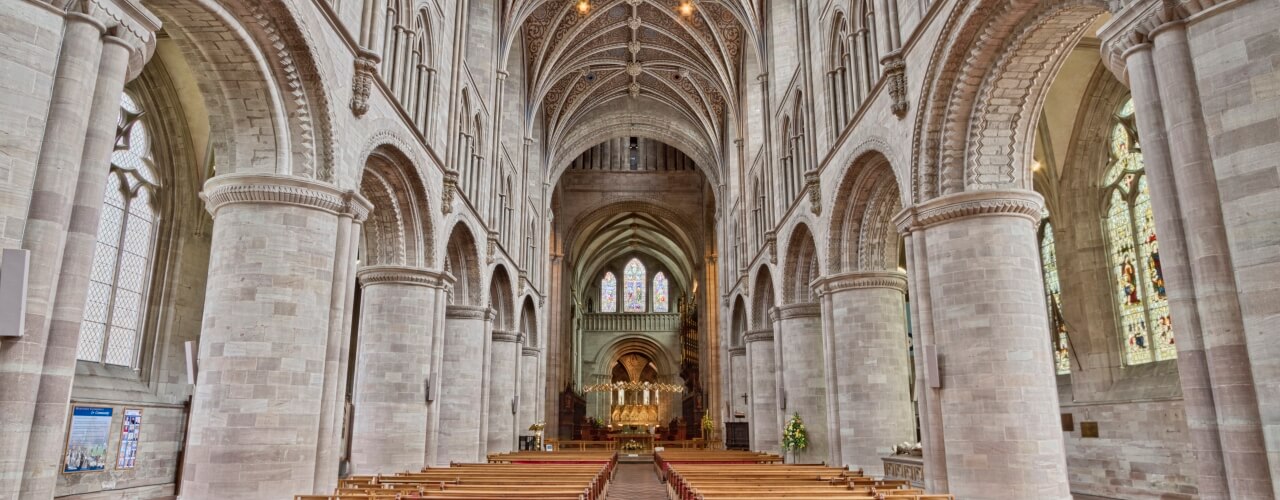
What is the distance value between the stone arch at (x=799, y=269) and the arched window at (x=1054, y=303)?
207 inches

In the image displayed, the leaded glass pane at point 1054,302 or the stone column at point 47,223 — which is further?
the leaded glass pane at point 1054,302

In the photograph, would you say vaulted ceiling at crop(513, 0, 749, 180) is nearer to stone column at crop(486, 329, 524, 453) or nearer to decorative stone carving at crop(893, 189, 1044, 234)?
stone column at crop(486, 329, 524, 453)

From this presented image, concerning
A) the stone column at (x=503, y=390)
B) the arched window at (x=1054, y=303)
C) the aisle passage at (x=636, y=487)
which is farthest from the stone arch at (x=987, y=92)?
the stone column at (x=503, y=390)

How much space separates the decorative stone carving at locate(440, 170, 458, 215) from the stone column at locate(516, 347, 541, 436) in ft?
44.5

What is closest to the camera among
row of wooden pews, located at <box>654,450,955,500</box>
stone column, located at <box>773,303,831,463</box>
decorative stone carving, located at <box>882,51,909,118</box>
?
row of wooden pews, located at <box>654,450,955,500</box>

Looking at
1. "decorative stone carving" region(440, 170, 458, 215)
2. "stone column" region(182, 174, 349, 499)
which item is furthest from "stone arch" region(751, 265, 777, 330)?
"stone column" region(182, 174, 349, 499)

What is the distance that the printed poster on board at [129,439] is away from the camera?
541 inches

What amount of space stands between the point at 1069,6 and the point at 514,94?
2088 cm

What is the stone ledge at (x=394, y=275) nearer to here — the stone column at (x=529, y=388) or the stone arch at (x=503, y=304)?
the stone arch at (x=503, y=304)

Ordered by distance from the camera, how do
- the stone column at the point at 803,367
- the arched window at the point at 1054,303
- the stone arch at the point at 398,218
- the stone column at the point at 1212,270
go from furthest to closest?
the stone column at the point at 803,367 < the arched window at the point at 1054,303 < the stone arch at the point at 398,218 < the stone column at the point at 1212,270

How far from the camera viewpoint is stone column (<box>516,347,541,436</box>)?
29391 mm

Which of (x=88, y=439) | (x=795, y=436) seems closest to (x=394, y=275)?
(x=88, y=439)

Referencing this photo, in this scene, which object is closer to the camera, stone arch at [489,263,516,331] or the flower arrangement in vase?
the flower arrangement in vase

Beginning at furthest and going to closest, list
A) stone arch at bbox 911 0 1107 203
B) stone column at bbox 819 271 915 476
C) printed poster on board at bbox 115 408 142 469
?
1. stone column at bbox 819 271 915 476
2. printed poster on board at bbox 115 408 142 469
3. stone arch at bbox 911 0 1107 203
